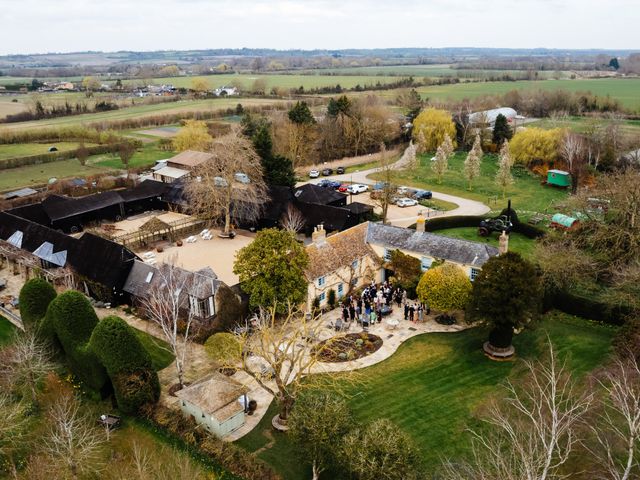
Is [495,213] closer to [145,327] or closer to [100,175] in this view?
[145,327]

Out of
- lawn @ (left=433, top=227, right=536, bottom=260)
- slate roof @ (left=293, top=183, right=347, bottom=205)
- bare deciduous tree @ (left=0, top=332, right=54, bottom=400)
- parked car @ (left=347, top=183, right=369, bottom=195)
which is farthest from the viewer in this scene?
parked car @ (left=347, top=183, right=369, bottom=195)

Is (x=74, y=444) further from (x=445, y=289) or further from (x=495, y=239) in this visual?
(x=495, y=239)

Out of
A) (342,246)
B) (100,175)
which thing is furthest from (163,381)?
(100,175)

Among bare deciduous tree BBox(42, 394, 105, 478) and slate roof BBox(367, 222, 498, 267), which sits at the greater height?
slate roof BBox(367, 222, 498, 267)

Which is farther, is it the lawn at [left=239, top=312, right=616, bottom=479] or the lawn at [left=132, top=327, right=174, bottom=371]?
the lawn at [left=132, top=327, right=174, bottom=371]

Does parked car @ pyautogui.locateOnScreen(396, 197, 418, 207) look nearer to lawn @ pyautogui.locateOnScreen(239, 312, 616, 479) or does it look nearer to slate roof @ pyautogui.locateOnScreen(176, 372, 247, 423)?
lawn @ pyautogui.locateOnScreen(239, 312, 616, 479)

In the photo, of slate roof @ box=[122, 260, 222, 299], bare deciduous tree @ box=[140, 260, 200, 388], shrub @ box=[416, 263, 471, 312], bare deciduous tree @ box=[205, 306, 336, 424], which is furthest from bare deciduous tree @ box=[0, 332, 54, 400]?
shrub @ box=[416, 263, 471, 312]
